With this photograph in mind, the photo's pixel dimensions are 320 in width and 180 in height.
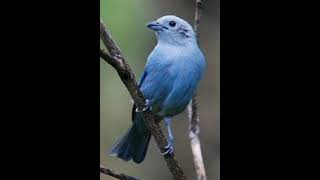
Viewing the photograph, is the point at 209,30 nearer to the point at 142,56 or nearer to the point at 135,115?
the point at 142,56

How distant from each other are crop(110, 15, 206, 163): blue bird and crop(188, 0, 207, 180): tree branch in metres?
0.03

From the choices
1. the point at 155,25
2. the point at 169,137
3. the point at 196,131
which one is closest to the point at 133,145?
the point at 169,137

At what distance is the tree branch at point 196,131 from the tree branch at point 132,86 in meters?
0.08

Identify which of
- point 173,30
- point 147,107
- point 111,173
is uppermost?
point 173,30

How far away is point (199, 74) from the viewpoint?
87.4 inches

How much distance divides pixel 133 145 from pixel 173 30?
43 cm

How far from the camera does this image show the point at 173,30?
2.22 metres

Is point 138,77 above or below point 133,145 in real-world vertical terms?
above

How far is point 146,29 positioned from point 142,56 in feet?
0.35

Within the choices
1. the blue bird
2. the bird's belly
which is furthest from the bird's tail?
the bird's belly

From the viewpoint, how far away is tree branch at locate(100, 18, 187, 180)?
204 cm

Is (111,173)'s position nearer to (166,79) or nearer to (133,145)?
(133,145)

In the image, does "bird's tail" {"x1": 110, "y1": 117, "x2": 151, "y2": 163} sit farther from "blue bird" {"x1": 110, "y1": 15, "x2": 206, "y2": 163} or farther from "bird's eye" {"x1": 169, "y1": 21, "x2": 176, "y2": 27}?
"bird's eye" {"x1": 169, "y1": 21, "x2": 176, "y2": 27}
